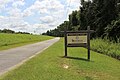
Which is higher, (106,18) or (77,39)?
(106,18)

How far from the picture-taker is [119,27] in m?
44.9

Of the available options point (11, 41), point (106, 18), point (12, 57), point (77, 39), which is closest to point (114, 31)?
point (106, 18)

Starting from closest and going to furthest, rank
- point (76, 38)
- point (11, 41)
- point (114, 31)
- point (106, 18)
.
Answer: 1. point (76, 38)
2. point (114, 31)
3. point (106, 18)
4. point (11, 41)

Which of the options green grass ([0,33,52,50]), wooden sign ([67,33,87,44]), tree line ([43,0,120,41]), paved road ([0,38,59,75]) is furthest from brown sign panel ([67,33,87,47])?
tree line ([43,0,120,41])

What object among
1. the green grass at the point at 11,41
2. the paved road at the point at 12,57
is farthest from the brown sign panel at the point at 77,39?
the green grass at the point at 11,41

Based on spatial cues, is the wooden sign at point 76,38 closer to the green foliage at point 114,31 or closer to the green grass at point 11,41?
the green grass at point 11,41

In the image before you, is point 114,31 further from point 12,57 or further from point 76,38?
point 12,57

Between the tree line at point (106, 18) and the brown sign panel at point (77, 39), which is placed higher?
the tree line at point (106, 18)

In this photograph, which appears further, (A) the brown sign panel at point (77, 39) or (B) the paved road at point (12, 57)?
(A) the brown sign panel at point (77, 39)

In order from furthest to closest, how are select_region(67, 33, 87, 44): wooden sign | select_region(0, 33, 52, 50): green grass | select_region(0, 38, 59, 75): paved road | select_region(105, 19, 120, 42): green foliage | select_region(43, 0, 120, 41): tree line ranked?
Answer: select_region(43, 0, 120, 41): tree line
select_region(0, 33, 52, 50): green grass
select_region(105, 19, 120, 42): green foliage
select_region(67, 33, 87, 44): wooden sign
select_region(0, 38, 59, 75): paved road

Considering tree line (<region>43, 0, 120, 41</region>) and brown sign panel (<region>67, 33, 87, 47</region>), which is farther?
tree line (<region>43, 0, 120, 41</region>)

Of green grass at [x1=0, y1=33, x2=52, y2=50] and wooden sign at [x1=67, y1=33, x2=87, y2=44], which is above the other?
→ wooden sign at [x1=67, y1=33, x2=87, y2=44]

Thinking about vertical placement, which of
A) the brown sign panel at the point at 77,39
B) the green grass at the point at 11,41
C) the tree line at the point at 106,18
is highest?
the tree line at the point at 106,18

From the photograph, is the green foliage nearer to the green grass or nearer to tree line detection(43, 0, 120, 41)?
tree line detection(43, 0, 120, 41)
